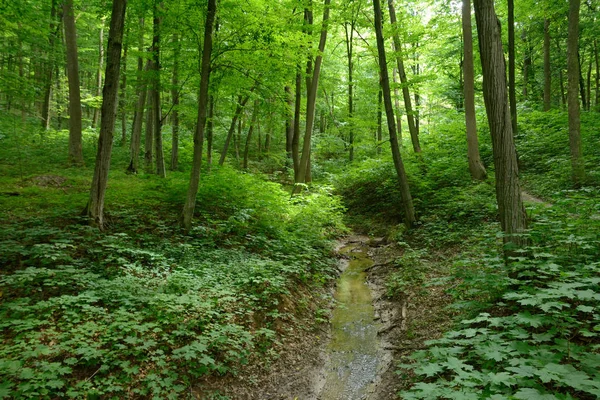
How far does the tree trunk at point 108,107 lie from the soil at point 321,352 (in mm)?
4368

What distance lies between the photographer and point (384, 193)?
48.6ft

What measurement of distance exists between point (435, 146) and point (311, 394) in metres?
14.1

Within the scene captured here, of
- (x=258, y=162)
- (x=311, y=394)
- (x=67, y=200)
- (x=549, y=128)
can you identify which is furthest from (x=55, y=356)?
(x=258, y=162)

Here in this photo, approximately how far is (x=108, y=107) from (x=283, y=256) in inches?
188

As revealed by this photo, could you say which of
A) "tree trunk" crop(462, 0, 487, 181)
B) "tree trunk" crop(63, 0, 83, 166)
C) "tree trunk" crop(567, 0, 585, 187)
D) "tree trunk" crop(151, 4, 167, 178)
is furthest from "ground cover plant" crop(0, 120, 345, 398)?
"tree trunk" crop(567, 0, 585, 187)

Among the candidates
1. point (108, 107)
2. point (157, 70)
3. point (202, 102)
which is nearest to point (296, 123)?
point (157, 70)

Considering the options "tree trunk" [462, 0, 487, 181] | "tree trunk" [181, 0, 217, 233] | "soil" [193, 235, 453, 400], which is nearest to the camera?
"soil" [193, 235, 453, 400]

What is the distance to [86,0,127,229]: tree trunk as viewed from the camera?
632cm

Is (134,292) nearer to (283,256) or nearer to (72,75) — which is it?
(283,256)

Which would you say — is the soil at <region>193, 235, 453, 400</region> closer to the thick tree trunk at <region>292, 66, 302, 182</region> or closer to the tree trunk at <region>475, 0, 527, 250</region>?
the tree trunk at <region>475, 0, 527, 250</region>

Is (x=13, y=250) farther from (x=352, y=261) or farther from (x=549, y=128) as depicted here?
(x=549, y=128)

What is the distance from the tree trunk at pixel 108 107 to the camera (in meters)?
6.32

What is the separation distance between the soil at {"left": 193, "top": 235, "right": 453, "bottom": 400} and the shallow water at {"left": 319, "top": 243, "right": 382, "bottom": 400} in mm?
107

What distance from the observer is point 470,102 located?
38.9ft
